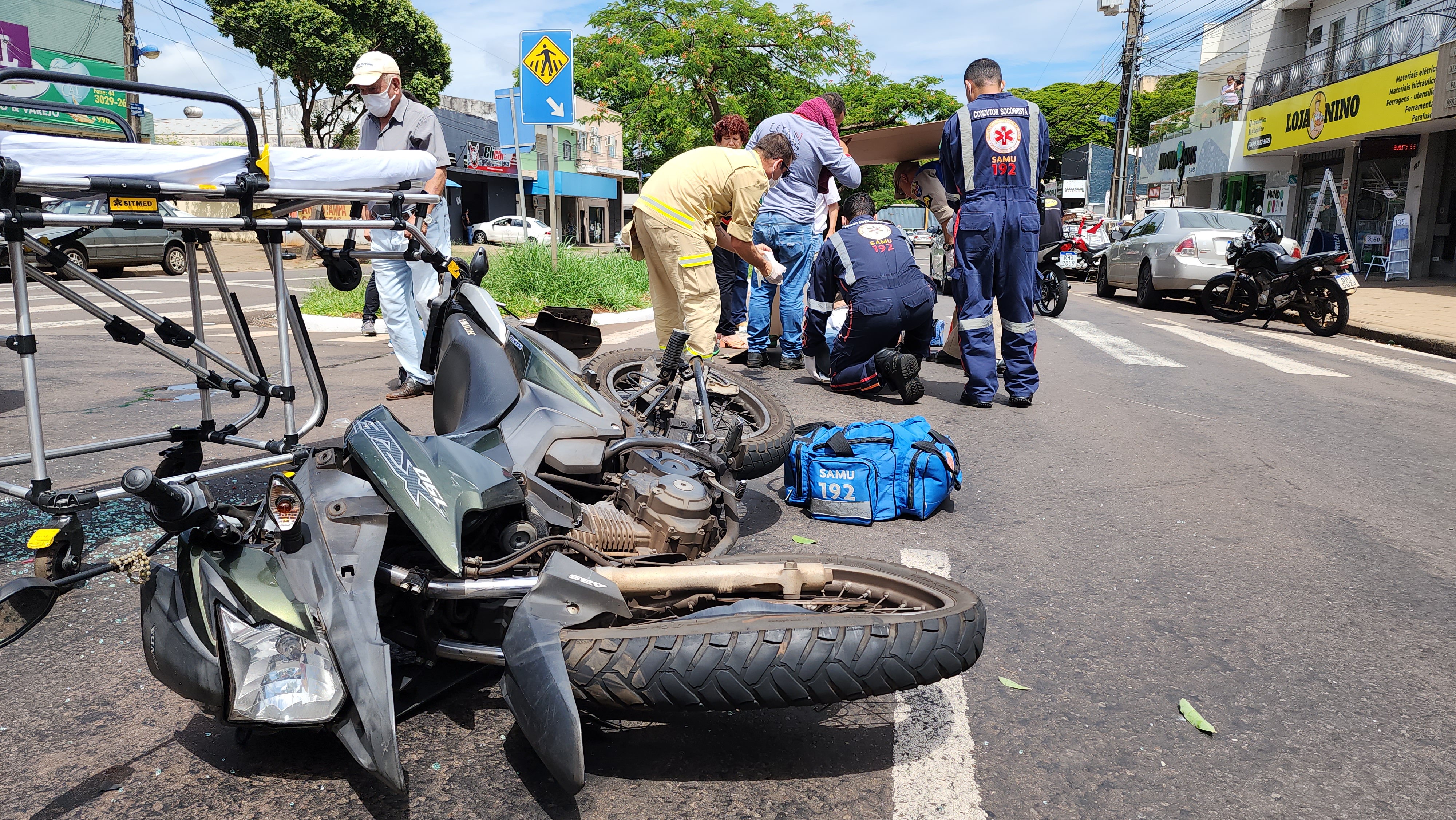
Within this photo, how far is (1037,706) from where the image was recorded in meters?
2.48

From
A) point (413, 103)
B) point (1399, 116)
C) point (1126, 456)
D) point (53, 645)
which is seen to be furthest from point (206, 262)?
point (1399, 116)

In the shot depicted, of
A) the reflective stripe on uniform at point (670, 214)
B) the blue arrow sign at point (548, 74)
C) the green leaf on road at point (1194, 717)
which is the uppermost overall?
the blue arrow sign at point (548, 74)

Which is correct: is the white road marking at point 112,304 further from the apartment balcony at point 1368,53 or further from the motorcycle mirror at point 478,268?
the apartment balcony at point 1368,53

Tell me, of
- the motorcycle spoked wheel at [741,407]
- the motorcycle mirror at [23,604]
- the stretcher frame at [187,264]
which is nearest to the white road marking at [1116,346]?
the motorcycle spoked wheel at [741,407]

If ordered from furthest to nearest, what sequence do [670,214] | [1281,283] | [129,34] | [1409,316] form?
[129,34], [1409,316], [1281,283], [670,214]

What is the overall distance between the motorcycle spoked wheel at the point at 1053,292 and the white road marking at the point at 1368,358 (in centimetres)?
253

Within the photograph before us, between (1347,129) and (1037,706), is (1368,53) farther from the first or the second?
(1037,706)

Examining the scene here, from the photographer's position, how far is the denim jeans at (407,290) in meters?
5.90

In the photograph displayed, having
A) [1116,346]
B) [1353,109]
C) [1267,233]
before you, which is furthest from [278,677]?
[1353,109]

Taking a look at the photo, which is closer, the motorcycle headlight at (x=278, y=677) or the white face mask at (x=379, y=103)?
the motorcycle headlight at (x=278, y=677)

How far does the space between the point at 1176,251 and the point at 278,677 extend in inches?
592

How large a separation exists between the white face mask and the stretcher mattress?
309 centimetres

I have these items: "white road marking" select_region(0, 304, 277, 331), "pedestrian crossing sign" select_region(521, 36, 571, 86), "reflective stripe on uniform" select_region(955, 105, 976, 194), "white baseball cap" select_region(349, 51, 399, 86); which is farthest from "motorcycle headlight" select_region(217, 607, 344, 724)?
"pedestrian crossing sign" select_region(521, 36, 571, 86)

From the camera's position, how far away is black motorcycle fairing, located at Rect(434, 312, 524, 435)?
2893mm
